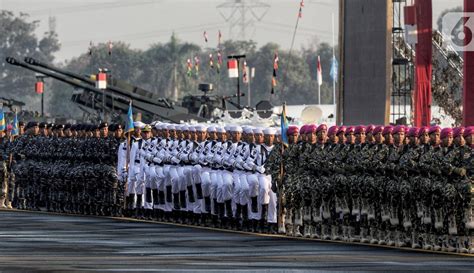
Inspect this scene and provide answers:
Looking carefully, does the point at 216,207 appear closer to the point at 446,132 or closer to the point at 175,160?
the point at 175,160

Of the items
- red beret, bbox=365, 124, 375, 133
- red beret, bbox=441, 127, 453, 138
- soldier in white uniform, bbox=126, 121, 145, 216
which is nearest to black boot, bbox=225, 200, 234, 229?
soldier in white uniform, bbox=126, 121, 145, 216

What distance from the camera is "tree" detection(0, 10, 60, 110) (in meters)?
143

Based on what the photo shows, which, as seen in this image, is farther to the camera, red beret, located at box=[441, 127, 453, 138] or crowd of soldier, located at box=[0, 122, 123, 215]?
crowd of soldier, located at box=[0, 122, 123, 215]

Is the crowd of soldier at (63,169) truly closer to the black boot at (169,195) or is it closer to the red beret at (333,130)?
the black boot at (169,195)

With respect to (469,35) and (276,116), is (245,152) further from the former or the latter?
(276,116)

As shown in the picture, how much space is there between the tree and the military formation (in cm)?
11433

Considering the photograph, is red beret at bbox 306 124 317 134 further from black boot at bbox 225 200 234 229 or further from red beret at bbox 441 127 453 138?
red beret at bbox 441 127 453 138

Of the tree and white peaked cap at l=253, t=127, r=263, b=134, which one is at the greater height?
the tree

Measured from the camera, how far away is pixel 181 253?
61.6ft

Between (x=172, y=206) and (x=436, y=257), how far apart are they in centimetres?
767

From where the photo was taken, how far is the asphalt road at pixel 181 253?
55.5 ft

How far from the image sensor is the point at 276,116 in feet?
162

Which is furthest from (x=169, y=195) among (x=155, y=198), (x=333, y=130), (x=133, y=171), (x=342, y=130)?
(x=342, y=130)

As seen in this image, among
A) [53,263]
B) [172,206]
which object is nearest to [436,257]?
[53,263]
